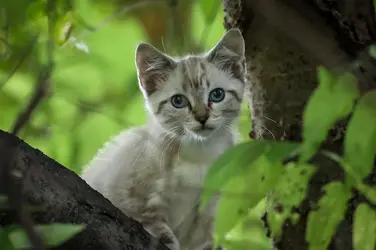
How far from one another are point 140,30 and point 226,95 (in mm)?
446

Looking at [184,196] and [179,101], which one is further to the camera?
[179,101]

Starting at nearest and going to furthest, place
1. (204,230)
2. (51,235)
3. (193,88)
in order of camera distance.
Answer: (51,235) → (204,230) → (193,88)

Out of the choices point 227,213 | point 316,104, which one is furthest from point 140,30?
point 316,104

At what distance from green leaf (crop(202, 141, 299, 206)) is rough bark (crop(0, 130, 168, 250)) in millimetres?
423

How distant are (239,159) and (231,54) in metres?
1.08

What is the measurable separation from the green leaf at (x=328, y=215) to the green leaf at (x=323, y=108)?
117 millimetres

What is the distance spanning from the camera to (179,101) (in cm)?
182

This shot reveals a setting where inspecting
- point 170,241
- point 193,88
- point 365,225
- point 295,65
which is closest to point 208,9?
point 365,225

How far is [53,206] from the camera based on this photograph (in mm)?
1035

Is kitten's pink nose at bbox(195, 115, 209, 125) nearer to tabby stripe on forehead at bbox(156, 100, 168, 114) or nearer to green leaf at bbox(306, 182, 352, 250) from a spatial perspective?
tabby stripe on forehead at bbox(156, 100, 168, 114)

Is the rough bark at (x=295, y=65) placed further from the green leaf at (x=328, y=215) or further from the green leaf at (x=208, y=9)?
the green leaf at (x=328, y=215)

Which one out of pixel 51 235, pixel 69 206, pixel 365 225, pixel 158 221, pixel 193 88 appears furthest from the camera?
pixel 193 88

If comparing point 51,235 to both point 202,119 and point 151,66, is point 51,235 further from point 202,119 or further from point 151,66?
point 151,66

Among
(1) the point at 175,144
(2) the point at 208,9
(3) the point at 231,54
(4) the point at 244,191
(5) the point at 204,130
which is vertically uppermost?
(2) the point at 208,9
